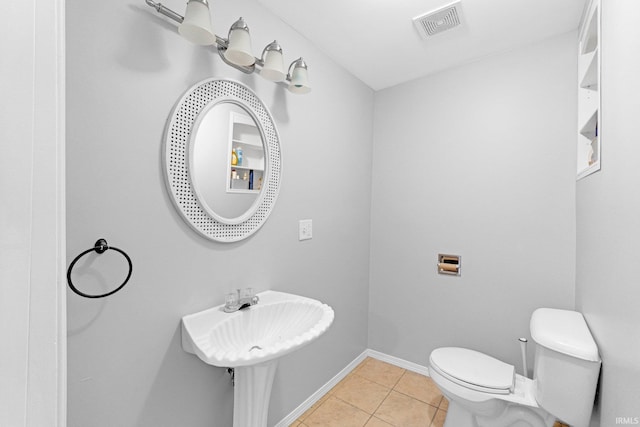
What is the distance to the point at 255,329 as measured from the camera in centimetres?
129

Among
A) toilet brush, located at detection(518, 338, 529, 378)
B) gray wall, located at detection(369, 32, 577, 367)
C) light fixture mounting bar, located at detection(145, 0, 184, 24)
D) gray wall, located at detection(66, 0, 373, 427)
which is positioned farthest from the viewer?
gray wall, located at detection(369, 32, 577, 367)

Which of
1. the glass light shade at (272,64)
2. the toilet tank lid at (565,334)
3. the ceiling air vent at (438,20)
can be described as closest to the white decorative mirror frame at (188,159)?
the glass light shade at (272,64)

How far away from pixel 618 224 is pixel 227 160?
4.99 feet

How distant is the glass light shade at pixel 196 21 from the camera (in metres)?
0.96

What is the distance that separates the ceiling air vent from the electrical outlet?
136 centimetres

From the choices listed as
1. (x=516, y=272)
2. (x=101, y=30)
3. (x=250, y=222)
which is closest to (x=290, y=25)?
(x=101, y=30)

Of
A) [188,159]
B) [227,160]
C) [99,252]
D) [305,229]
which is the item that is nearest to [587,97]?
[305,229]

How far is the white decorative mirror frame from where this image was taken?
1.10 m

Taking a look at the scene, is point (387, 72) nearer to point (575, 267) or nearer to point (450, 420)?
point (575, 267)

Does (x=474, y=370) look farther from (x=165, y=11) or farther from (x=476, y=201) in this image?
(x=165, y=11)

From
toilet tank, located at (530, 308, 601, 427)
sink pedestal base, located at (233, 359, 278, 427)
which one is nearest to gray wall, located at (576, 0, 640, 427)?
toilet tank, located at (530, 308, 601, 427)

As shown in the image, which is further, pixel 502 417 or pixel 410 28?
pixel 410 28

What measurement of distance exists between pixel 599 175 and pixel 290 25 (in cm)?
174

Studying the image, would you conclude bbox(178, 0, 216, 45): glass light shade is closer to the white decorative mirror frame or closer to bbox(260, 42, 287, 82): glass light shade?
the white decorative mirror frame
